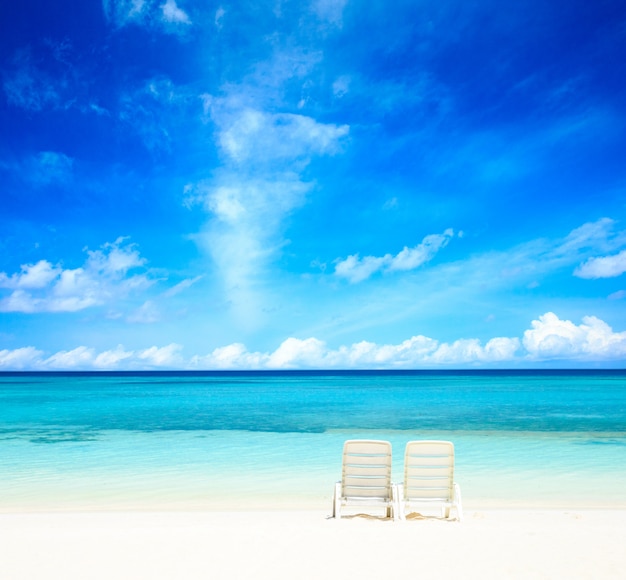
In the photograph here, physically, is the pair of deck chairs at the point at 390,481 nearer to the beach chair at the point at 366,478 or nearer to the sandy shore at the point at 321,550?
the beach chair at the point at 366,478

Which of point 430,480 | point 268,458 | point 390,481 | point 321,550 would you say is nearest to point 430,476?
point 430,480

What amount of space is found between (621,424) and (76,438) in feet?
62.9

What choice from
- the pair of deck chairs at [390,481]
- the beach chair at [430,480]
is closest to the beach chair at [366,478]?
the pair of deck chairs at [390,481]

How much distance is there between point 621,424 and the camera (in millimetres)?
20047

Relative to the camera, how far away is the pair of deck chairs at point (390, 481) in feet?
21.6

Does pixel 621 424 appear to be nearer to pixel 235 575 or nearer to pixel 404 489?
pixel 404 489

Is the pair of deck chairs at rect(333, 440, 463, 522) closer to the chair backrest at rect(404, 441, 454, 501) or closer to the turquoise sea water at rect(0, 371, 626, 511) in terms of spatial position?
the chair backrest at rect(404, 441, 454, 501)

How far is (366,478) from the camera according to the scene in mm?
6707

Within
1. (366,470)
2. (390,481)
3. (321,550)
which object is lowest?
(321,550)

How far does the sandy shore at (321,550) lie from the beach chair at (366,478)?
10.8 inches

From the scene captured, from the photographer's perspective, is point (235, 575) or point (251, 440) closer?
point (235, 575)

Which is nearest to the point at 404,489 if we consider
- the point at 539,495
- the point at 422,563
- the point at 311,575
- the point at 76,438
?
the point at 422,563

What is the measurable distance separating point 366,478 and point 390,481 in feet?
0.97

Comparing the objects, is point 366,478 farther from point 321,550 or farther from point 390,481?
point 321,550
